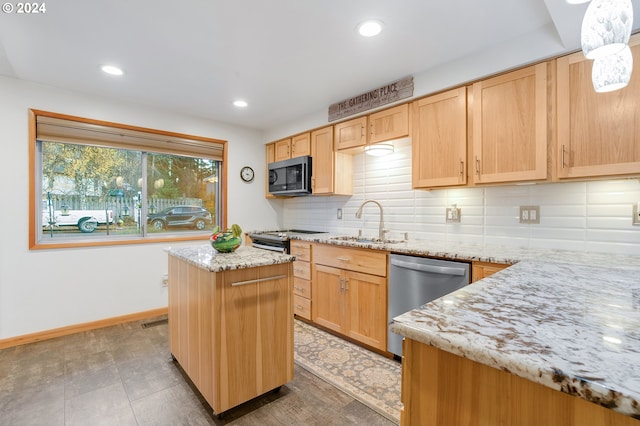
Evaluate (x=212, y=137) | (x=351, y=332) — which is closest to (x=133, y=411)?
(x=351, y=332)

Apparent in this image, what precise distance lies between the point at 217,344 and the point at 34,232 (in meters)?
2.41

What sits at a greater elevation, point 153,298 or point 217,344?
point 217,344

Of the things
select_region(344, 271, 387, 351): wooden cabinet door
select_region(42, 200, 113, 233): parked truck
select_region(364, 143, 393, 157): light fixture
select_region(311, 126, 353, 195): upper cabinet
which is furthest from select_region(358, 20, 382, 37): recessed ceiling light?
select_region(42, 200, 113, 233): parked truck

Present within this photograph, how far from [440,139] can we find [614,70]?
4.56ft

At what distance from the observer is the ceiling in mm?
1674

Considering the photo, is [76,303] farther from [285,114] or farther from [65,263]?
[285,114]

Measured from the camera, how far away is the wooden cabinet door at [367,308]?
2.34 meters

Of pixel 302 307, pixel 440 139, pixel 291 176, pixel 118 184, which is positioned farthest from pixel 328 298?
pixel 118 184

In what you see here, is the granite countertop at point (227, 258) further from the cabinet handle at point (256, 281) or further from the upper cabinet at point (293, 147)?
the upper cabinet at point (293, 147)

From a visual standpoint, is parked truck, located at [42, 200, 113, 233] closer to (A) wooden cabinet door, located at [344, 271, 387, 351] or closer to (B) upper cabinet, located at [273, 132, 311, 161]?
(B) upper cabinet, located at [273, 132, 311, 161]

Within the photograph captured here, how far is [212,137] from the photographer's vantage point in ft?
12.3

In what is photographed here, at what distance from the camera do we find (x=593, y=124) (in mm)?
1706

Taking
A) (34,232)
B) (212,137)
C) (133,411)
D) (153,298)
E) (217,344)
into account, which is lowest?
(133,411)

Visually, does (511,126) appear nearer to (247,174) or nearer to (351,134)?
(351,134)
